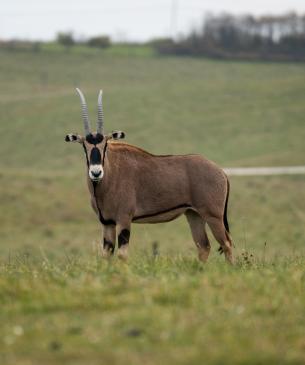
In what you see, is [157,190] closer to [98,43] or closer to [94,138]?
[94,138]

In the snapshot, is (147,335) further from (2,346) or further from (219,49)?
(219,49)

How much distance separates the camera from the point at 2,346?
7.27 m

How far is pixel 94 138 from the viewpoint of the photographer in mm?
12859

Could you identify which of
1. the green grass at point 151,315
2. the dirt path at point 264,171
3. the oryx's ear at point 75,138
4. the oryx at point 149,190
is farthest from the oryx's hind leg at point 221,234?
the dirt path at point 264,171

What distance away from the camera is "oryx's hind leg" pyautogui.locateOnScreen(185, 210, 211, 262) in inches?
535

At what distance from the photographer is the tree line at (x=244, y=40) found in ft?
326

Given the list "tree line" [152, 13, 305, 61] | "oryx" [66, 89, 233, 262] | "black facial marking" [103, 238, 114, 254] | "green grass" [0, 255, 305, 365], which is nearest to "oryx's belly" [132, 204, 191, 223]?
"oryx" [66, 89, 233, 262]

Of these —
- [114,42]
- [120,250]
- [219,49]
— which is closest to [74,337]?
[120,250]

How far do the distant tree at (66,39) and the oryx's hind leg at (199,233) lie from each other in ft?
301

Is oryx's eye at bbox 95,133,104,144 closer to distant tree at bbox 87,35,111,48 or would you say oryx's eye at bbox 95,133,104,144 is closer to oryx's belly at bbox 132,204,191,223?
oryx's belly at bbox 132,204,191,223

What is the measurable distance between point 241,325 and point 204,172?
5.95 m

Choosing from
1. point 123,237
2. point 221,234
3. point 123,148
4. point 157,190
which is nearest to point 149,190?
point 157,190

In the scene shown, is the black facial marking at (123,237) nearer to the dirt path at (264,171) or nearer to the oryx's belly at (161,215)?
the oryx's belly at (161,215)

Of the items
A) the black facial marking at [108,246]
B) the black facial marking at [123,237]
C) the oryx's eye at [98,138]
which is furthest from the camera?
the black facial marking at [108,246]
